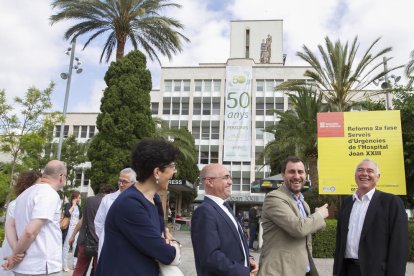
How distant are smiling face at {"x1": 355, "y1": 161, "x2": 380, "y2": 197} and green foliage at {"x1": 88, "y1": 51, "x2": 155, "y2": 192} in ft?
54.6

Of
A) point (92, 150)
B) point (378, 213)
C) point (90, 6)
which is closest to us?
point (378, 213)

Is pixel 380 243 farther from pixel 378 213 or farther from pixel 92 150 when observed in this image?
pixel 92 150

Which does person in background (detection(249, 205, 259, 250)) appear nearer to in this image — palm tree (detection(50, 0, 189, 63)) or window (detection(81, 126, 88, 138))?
palm tree (detection(50, 0, 189, 63))

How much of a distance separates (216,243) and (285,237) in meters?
0.95

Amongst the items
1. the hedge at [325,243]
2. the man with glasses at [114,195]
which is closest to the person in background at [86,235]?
the man with glasses at [114,195]

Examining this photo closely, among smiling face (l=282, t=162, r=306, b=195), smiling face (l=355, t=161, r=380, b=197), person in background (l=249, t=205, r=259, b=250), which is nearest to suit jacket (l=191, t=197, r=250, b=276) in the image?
smiling face (l=282, t=162, r=306, b=195)

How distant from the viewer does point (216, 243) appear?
2693 millimetres

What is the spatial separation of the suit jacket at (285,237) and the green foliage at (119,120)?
55.2ft

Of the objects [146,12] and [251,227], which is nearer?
[251,227]

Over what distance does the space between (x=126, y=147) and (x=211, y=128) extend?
3576 centimetres

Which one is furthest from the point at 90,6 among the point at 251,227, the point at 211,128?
the point at 211,128

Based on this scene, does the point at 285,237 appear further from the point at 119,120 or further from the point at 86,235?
the point at 119,120

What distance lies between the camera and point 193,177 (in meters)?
43.2

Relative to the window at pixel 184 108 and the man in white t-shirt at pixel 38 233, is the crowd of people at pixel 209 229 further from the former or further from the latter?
the window at pixel 184 108
